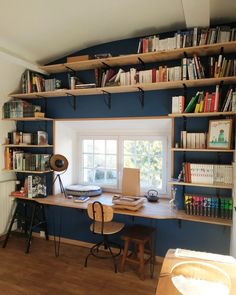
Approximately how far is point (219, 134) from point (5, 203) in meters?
3.01

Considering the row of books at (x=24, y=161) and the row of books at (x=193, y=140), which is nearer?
the row of books at (x=193, y=140)

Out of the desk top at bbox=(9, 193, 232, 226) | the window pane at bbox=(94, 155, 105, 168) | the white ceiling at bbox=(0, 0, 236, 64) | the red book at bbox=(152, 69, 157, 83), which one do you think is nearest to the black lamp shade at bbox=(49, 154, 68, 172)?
the desk top at bbox=(9, 193, 232, 226)

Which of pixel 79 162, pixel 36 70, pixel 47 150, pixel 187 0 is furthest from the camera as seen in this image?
pixel 79 162

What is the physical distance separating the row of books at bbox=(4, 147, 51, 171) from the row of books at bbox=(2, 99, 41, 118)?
0.52 meters

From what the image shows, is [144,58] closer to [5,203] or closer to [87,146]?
[87,146]

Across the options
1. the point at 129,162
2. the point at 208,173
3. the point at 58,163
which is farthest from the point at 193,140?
the point at 58,163

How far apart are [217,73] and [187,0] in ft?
2.58

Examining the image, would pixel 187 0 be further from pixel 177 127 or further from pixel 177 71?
pixel 177 127

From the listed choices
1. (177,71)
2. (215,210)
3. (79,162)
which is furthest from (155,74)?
(79,162)

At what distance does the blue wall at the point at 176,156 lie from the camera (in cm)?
269

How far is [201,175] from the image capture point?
99.9 inches

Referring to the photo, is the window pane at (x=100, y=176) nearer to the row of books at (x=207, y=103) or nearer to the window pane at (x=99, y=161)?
the window pane at (x=99, y=161)

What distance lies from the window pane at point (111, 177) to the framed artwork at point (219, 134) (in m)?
1.51

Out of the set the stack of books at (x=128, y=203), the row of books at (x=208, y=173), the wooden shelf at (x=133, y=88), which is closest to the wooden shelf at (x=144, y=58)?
the wooden shelf at (x=133, y=88)
